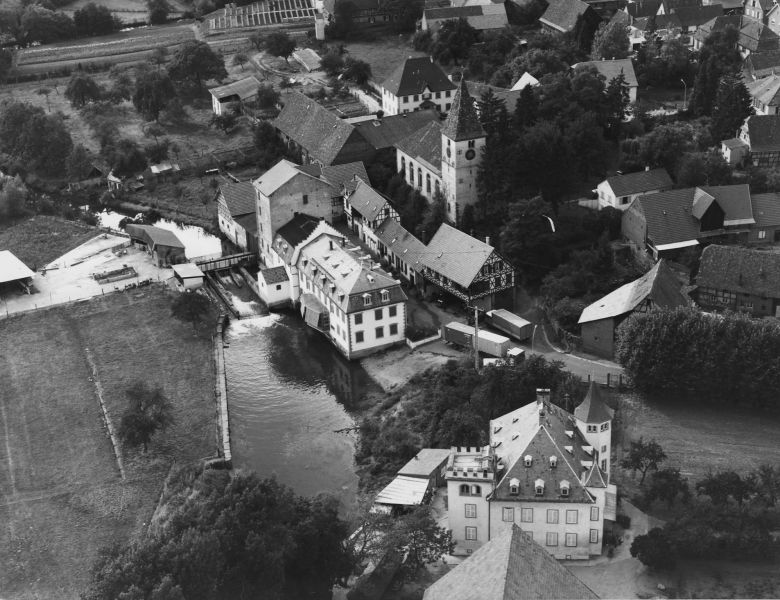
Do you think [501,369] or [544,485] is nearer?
[544,485]

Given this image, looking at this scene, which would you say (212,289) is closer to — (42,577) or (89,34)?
(42,577)

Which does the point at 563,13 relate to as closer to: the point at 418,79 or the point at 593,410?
the point at 418,79

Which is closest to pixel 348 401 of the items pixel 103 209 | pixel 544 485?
pixel 544 485

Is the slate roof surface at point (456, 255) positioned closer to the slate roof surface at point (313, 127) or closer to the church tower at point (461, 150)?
the church tower at point (461, 150)

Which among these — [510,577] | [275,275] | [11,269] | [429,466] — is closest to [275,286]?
[275,275]

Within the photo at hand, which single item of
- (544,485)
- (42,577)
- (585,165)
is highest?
(585,165)

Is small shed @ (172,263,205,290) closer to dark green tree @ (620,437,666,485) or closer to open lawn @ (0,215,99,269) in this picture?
open lawn @ (0,215,99,269)
